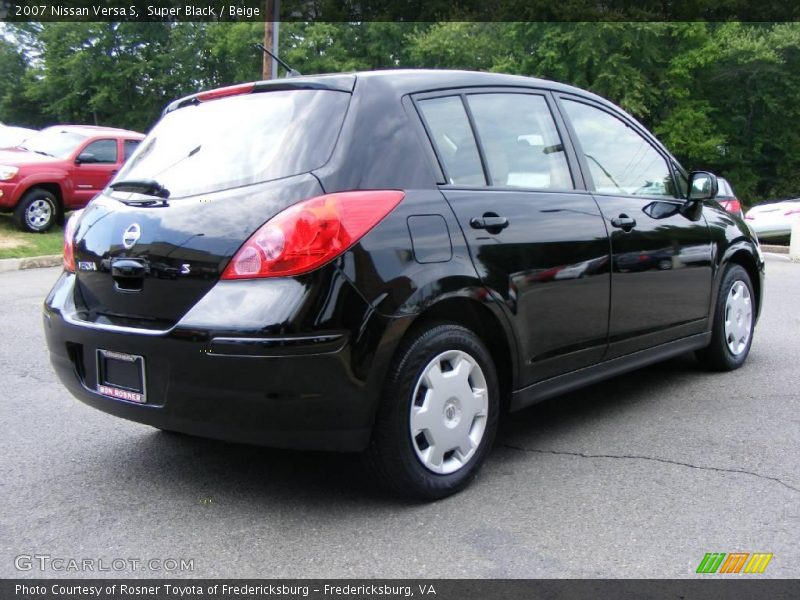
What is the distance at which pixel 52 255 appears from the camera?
12.1 metres

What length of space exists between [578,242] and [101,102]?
1690 inches

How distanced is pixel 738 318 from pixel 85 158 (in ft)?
39.2

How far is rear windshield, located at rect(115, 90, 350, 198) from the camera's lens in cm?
316

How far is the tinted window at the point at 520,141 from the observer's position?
12.2 ft

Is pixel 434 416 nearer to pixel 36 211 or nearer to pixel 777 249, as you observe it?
pixel 36 211

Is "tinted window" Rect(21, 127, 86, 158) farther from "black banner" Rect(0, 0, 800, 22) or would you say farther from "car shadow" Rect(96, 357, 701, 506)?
"black banner" Rect(0, 0, 800, 22)

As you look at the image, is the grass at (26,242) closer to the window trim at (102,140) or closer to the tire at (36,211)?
the tire at (36,211)

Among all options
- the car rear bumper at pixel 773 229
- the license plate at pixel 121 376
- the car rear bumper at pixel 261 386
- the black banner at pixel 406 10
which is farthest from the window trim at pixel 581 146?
the black banner at pixel 406 10

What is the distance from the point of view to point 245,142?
3.33 metres

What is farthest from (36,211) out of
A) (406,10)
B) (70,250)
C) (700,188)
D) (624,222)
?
(406,10)

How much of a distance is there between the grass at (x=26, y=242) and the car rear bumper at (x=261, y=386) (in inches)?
387

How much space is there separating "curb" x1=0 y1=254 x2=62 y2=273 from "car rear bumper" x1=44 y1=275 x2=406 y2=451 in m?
9.32

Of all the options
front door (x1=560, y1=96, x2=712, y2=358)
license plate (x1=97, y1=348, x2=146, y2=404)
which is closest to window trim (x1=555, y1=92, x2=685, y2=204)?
front door (x1=560, y1=96, x2=712, y2=358)
